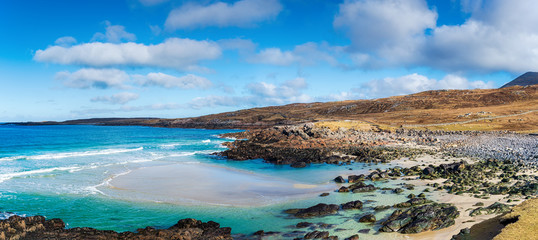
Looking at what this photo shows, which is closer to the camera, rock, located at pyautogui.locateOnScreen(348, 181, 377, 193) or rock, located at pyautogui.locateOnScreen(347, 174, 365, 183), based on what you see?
rock, located at pyautogui.locateOnScreen(348, 181, 377, 193)

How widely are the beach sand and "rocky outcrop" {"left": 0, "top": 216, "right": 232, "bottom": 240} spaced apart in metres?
5.16

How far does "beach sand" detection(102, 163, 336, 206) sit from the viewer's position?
1978 cm

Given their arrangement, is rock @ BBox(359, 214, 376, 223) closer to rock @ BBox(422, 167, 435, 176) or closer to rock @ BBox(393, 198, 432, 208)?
rock @ BBox(393, 198, 432, 208)

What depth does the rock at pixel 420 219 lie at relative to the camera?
1228 cm

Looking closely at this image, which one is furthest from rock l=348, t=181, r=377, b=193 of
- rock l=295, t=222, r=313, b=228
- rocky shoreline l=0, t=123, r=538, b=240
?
rock l=295, t=222, r=313, b=228

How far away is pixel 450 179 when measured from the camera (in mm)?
20984

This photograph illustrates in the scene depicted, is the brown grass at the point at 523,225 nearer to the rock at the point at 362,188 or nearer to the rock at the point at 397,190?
the rock at the point at 397,190

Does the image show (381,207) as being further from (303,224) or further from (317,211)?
(303,224)

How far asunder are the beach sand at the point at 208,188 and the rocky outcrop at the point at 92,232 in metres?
5.16

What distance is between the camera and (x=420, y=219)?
1269 cm

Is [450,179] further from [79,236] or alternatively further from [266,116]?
[266,116]

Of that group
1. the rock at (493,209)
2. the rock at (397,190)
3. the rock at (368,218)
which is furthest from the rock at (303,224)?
the rock at (397,190)

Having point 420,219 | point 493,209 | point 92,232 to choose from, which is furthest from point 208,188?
point 493,209

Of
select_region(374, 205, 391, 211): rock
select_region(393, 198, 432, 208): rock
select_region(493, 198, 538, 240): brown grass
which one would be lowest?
select_region(374, 205, 391, 211): rock
